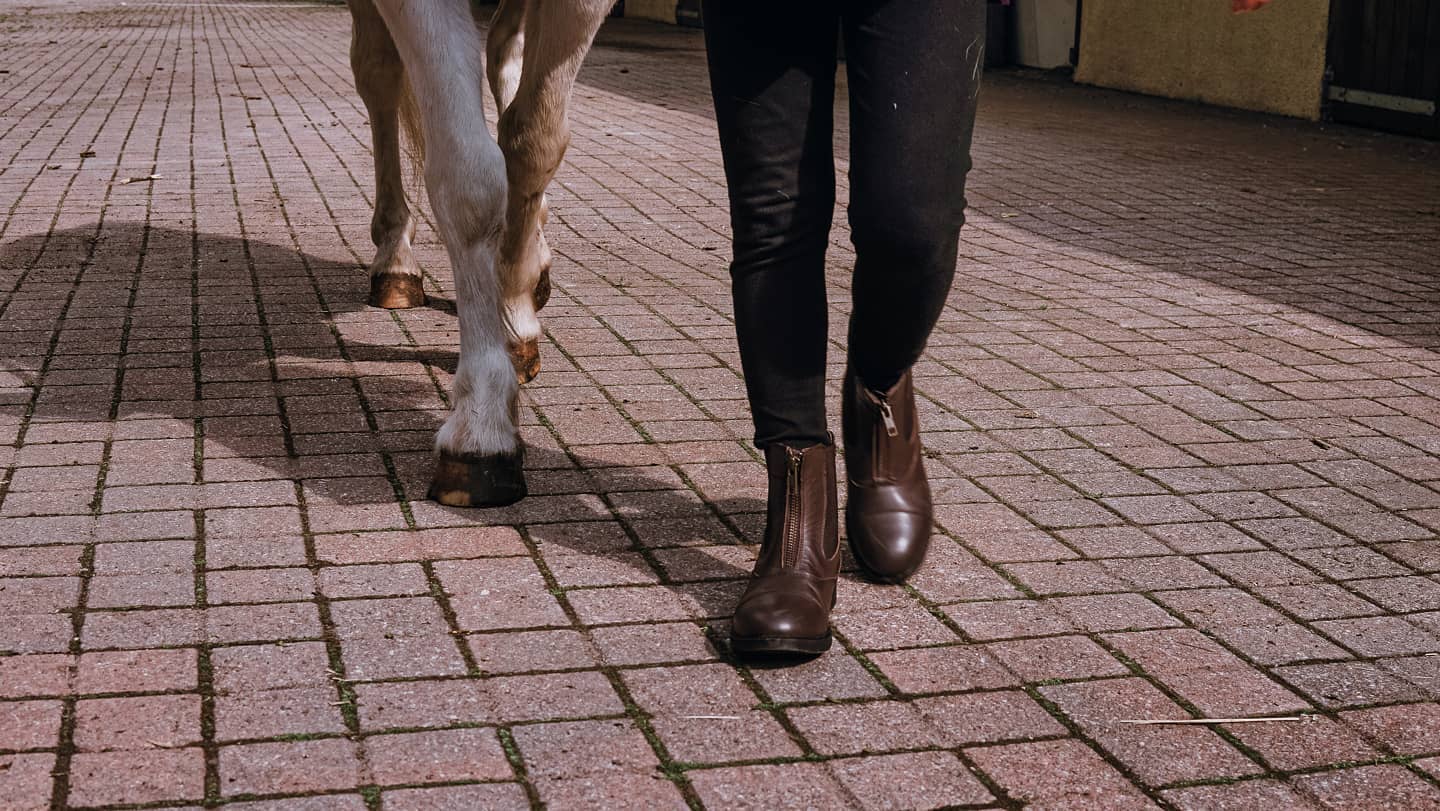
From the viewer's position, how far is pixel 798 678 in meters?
2.67

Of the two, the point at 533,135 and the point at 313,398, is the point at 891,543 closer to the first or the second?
the point at 533,135

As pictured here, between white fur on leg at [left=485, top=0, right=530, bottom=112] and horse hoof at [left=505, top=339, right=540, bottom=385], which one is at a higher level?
white fur on leg at [left=485, top=0, right=530, bottom=112]

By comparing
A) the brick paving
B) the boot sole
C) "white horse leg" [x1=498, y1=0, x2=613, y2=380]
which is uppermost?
"white horse leg" [x1=498, y1=0, x2=613, y2=380]

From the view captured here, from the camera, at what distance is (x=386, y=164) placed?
5.48 m

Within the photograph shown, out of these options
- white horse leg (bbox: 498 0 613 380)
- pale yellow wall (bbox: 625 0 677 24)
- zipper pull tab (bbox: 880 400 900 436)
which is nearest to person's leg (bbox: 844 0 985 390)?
zipper pull tab (bbox: 880 400 900 436)

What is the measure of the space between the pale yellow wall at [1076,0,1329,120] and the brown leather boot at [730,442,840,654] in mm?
9681

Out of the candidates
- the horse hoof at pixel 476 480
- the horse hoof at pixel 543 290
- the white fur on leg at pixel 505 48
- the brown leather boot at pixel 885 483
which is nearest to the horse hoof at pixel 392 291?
the horse hoof at pixel 543 290

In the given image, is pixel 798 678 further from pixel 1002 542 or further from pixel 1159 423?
pixel 1159 423

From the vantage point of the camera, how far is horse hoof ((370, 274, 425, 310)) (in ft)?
17.6

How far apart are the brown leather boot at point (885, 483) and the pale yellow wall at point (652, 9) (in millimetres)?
21023

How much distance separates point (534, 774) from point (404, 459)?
1579 mm

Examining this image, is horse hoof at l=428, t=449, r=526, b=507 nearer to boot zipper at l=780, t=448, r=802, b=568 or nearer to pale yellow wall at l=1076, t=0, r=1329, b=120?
boot zipper at l=780, t=448, r=802, b=568

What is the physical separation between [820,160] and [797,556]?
2.21 feet

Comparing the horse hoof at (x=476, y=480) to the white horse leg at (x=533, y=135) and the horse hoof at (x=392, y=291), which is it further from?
the horse hoof at (x=392, y=291)
